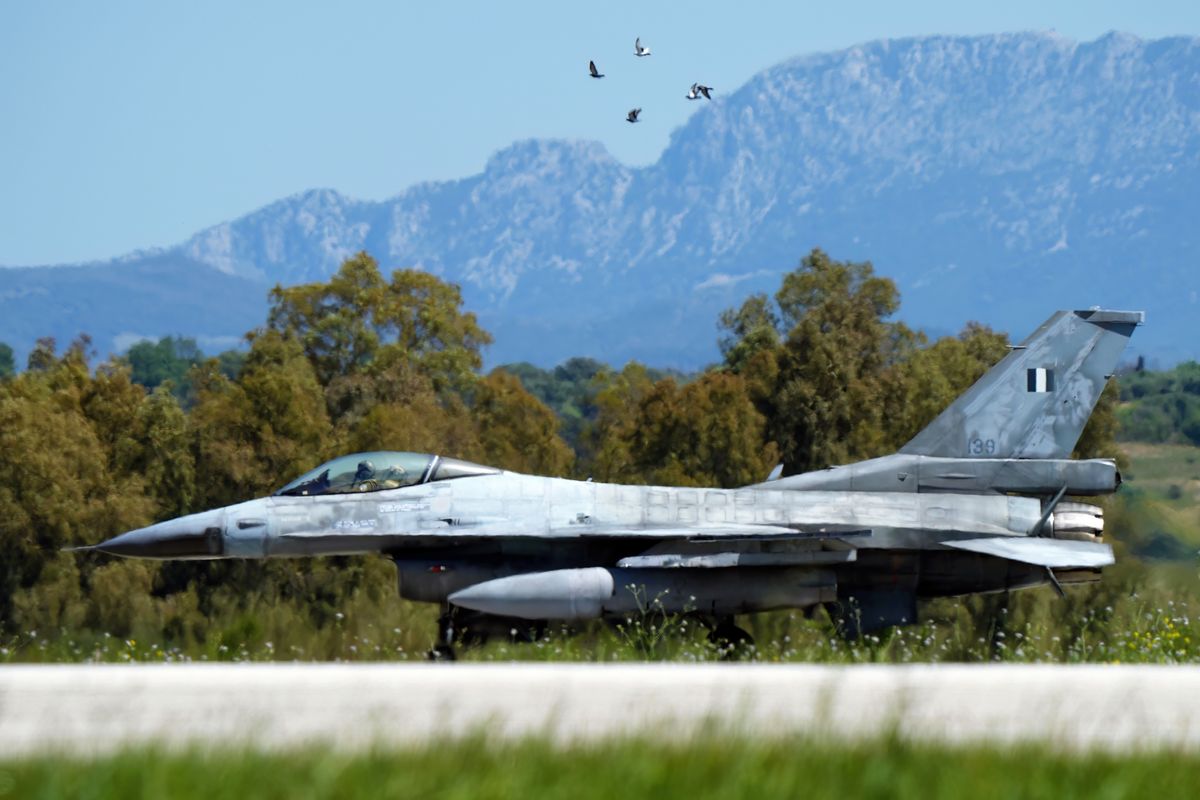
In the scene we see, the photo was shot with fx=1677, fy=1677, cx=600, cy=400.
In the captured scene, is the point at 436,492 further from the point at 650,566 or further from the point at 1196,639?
the point at 1196,639

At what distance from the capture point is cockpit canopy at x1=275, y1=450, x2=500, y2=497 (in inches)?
613

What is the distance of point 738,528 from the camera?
51.3ft

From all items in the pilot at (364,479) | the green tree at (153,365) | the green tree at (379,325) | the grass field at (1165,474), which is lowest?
the pilot at (364,479)

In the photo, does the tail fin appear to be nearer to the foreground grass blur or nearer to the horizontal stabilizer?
the horizontal stabilizer

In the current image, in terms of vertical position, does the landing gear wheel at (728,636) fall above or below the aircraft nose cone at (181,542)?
below

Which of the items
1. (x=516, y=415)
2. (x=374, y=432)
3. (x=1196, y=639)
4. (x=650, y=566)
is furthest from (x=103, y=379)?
(x=1196, y=639)

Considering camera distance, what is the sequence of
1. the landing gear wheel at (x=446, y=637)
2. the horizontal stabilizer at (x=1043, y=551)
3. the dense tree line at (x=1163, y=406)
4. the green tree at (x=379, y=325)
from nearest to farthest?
1. the landing gear wheel at (x=446, y=637)
2. the horizontal stabilizer at (x=1043, y=551)
3. the green tree at (x=379, y=325)
4. the dense tree line at (x=1163, y=406)

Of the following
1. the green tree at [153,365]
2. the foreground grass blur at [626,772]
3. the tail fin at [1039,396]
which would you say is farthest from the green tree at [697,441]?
the green tree at [153,365]

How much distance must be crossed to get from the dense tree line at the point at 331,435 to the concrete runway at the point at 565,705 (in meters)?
11.0

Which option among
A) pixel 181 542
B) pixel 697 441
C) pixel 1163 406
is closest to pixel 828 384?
pixel 697 441

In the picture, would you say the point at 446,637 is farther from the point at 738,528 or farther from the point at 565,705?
the point at 565,705

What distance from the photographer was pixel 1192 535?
2655 cm

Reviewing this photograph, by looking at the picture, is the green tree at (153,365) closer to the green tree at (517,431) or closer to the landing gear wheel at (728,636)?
the green tree at (517,431)

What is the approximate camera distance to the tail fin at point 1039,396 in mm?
16953
